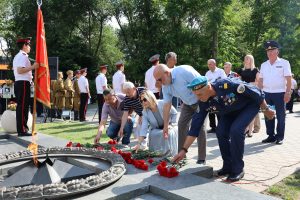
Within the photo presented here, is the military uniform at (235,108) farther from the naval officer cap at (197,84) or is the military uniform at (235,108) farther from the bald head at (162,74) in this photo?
the bald head at (162,74)

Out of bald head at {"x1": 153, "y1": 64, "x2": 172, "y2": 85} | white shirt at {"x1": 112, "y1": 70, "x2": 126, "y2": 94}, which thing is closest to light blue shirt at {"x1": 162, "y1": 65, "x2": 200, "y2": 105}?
bald head at {"x1": 153, "y1": 64, "x2": 172, "y2": 85}

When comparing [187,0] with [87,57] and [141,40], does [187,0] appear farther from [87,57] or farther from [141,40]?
[87,57]

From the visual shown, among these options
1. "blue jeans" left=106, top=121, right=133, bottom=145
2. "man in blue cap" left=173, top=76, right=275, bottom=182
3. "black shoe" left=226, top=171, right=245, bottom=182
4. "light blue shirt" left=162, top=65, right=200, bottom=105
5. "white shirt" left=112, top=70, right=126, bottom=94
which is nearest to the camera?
"man in blue cap" left=173, top=76, right=275, bottom=182

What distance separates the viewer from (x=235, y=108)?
4102 mm

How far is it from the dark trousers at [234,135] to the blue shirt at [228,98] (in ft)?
0.32

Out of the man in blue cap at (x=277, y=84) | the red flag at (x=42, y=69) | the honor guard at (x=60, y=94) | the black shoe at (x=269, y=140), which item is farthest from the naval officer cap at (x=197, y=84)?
the honor guard at (x=60, y=94)

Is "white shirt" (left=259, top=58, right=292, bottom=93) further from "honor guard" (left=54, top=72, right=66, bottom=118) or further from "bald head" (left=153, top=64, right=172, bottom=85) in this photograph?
"honor guard" (left=54, top=72, right=66, bottom=118)

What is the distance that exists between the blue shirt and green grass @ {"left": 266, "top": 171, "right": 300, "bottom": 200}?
93 cm

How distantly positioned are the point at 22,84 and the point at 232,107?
444cm

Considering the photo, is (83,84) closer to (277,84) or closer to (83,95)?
(83,95)

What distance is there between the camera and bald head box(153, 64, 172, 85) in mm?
4559

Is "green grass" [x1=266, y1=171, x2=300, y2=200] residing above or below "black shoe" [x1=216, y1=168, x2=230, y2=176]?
below

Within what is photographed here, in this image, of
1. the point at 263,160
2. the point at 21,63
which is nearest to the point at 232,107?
the point at 263,160

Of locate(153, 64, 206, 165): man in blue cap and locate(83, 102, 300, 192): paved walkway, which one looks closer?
locate(83, 102, 300, 192): paved walkway
